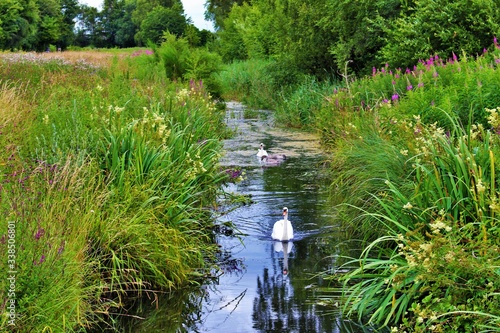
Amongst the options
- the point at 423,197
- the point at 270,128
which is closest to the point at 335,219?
the point at 423,197

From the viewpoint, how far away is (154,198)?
259 inches

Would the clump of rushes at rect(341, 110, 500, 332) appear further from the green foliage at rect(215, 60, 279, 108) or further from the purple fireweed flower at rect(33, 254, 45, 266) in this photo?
the green foliage at rect(215, 60, 279, 108)

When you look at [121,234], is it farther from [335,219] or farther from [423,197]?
[335,219]

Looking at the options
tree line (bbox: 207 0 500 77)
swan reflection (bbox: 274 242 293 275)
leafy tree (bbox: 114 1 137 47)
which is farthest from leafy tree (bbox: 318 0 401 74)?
leafy tree (bbox: 114 1 137 47)

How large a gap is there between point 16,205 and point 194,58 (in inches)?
586

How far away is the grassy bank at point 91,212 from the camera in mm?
4777

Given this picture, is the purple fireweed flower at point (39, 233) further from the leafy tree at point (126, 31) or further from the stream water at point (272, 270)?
the leafy tree at point (126, 31)

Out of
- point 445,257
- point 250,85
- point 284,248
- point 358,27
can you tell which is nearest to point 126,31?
point 250,85

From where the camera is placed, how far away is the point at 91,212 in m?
6.01

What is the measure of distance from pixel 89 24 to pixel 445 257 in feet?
345

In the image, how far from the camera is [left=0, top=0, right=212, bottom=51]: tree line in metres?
52.9

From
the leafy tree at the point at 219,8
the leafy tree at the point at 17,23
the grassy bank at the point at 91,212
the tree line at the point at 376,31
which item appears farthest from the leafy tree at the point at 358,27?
the leafy tree at the point at 219,8

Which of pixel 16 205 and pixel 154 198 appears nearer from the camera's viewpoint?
pixel 16 205

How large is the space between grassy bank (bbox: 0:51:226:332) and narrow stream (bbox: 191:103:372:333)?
18.9 inches
